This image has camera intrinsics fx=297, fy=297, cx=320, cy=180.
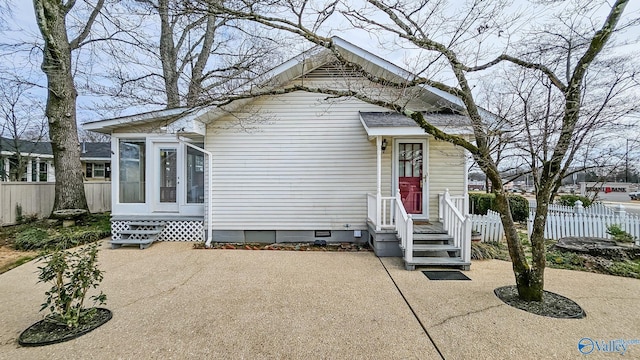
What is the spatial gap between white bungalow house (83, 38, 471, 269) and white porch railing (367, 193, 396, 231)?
102 millimetres

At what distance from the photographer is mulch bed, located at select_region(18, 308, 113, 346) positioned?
3.09 metres

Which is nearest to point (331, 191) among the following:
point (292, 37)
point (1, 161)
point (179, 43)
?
point (292, 37)

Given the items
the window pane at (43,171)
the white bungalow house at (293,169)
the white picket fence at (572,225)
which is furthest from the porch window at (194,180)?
the window pane at (43,171)

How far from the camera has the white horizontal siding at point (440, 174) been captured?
24.4 ft

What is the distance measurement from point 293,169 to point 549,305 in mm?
5666

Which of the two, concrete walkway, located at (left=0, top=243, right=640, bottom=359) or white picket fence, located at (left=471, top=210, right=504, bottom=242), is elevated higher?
white picket fence, located at (left=471, top=210, right=504, bottom=242)

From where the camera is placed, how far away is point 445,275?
5328mm

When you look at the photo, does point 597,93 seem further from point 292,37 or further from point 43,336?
point 43,336

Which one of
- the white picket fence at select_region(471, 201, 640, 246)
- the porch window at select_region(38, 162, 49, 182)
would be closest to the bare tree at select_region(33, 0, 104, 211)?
the white picket fence at select_region(471, 201, 640, 246)

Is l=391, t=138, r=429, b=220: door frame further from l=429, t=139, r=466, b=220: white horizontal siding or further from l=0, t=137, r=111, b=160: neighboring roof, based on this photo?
l=0, t=137, r=111, b=160: neighboring roof

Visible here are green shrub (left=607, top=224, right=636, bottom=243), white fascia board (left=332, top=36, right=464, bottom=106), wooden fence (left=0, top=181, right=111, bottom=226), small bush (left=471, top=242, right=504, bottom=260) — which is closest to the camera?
small bush (left=471, top=242, right=504, bottom=260)

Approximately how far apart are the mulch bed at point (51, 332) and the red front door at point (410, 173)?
6372mm

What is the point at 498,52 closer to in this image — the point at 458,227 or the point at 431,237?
the point at 458,227

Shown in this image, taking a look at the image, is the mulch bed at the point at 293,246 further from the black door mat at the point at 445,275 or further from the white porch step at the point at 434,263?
the black door mat at the point at 445,275
